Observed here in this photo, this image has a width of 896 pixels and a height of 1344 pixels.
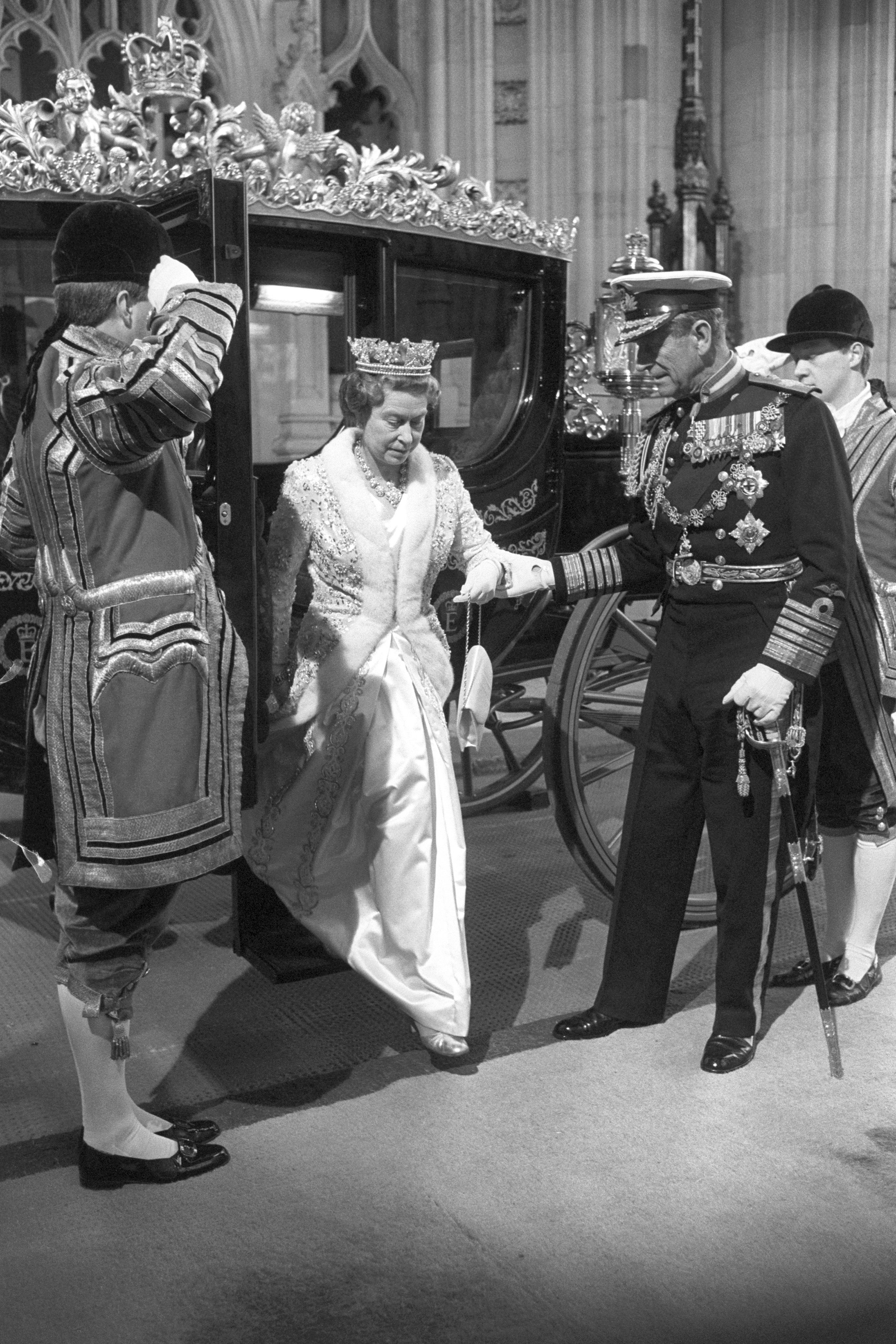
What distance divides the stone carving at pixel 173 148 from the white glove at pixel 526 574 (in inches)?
43.1

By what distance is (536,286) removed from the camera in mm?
4164

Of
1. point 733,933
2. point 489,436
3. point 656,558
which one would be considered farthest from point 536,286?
point 733,933

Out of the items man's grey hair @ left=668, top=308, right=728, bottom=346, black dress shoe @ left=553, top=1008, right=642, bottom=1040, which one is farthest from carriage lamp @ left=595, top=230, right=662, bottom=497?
black dress shoe @ left=553, top=1008, right=642, bottom=1040

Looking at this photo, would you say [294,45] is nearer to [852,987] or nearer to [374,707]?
[374,707]

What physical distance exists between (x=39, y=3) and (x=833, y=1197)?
277 inches

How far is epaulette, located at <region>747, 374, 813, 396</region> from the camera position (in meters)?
2.84

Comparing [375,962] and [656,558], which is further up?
[656,558]

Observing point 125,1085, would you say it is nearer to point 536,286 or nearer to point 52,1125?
point 52,1125

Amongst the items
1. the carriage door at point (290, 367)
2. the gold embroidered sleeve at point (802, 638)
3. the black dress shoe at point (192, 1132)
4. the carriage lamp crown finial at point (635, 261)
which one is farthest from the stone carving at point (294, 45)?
the black dress shoe at point (192, 1132)

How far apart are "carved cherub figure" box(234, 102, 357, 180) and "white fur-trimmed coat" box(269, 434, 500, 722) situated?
912 mm

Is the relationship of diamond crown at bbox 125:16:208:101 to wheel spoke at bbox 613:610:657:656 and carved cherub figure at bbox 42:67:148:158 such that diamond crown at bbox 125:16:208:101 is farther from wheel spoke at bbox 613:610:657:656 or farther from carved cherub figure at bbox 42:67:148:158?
wheel spoke at bbox 613:610:657:656

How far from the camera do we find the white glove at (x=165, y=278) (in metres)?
2.38

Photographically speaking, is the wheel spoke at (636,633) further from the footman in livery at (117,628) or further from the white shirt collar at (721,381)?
the footman in livery at (117,628)

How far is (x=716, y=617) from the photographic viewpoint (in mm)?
2914
